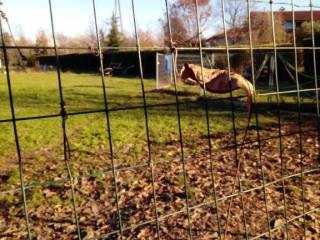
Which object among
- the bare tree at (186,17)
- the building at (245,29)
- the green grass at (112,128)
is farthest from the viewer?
the green grass at (112,128)

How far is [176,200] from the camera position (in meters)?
3.90

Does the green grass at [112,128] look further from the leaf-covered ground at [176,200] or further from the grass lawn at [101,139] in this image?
the leaf-covered ground at [176,200]

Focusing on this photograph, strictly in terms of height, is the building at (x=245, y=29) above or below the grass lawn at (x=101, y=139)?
above

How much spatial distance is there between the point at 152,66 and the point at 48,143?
606 inches

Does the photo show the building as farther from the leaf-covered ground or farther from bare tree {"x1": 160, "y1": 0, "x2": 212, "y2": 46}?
the leaf-covered ground

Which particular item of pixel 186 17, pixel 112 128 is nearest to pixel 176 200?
pixel 186 17

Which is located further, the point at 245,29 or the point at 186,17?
the point at 245,29

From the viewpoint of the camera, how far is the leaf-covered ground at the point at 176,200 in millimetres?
3262

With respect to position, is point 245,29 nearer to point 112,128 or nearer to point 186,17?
point 112,128

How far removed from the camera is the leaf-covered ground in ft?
10.7

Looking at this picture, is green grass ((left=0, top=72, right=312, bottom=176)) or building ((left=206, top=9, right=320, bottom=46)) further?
green grass ((left=0, top=72, right=312, bottom=176))

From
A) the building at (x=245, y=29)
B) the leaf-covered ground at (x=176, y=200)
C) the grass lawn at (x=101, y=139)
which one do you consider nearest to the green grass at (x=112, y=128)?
the grass lawn at (x=101, y=139)

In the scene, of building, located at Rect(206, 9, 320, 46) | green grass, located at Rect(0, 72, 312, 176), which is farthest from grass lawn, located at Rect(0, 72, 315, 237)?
building, located at Rect(206, 9, 320, 46)

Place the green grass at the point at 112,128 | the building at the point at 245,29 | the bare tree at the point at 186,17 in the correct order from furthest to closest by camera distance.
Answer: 1. the green grass at the point at 112,128
2. the building at the point at 245,29
3. the bare tree at the point at 186,17
